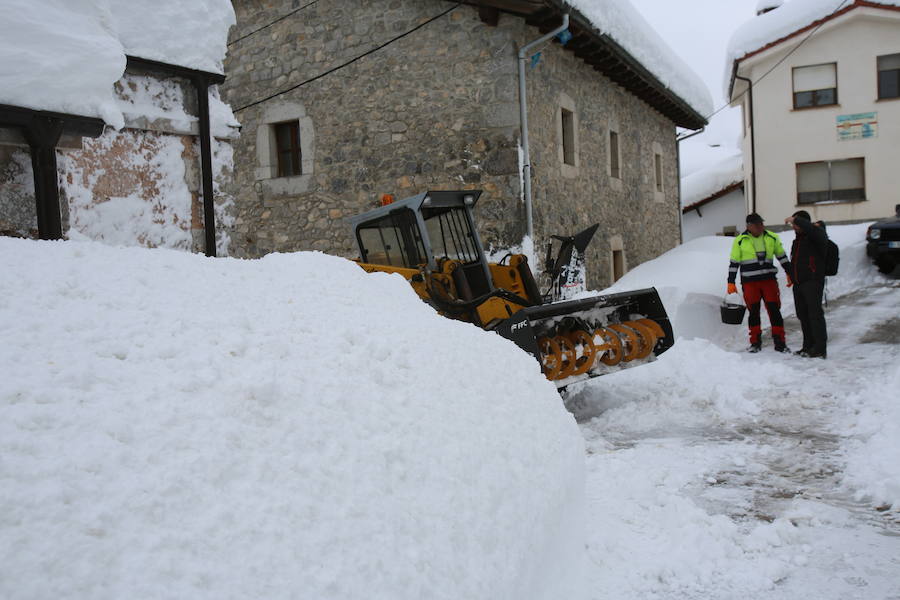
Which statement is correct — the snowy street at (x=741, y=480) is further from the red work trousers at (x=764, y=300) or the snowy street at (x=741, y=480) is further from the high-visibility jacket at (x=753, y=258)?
the high-visibility jacket at (x=753, y=258)

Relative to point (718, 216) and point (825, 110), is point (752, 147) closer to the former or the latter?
point (825, 110)

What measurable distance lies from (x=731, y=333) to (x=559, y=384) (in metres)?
4.90

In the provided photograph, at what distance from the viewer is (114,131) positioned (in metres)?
5.24

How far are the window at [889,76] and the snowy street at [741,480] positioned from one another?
49.0 feet

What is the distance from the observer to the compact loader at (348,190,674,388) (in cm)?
580

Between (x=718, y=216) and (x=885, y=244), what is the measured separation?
15.9m

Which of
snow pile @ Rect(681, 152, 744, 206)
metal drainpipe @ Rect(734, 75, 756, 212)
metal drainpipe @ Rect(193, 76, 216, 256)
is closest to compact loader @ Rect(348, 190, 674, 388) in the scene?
metal drainpipe @ Rect(193, 76, 216, 256)

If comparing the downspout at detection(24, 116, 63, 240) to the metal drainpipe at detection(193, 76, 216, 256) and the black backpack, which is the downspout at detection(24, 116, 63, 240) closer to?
the metal drainpipe at detection(193, 76, 216, 256)

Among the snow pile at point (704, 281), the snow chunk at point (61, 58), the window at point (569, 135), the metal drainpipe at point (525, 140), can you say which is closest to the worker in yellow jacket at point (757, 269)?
the snow pile at point (704, 281)

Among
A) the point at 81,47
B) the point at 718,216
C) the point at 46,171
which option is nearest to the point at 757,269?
the point at 81,47

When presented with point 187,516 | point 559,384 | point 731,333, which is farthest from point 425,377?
point 731,333

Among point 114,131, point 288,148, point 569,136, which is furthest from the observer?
point 288,148

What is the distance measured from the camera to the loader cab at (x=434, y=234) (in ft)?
20.3

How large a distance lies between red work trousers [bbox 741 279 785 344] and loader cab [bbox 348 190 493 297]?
3620 mm
